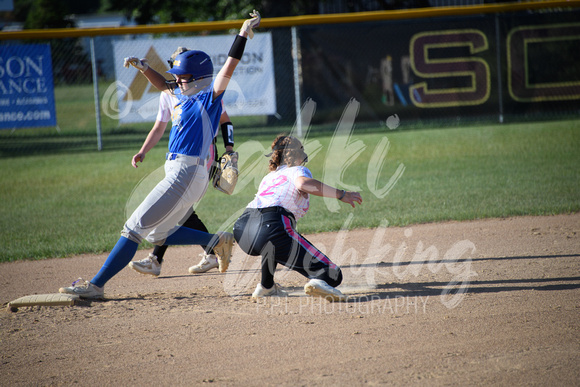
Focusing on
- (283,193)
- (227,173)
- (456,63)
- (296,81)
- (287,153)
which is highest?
(456,63)

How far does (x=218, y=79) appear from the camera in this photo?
399 cm

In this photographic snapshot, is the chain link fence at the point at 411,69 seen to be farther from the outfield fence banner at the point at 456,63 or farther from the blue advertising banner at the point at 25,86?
the blue advertising banner at the point at 25,86

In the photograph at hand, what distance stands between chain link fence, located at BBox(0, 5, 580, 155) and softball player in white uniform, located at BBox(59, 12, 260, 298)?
28.4ft

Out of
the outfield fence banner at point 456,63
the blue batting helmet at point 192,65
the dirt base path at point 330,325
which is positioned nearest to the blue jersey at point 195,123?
the blue batting helmet at point 192,65

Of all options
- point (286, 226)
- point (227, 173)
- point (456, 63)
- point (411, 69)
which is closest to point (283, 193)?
point (286, 226)

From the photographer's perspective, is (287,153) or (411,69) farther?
(411,69)

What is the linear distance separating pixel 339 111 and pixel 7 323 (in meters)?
10.8

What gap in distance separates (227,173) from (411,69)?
32.0ft

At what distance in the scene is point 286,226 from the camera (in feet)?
13.1

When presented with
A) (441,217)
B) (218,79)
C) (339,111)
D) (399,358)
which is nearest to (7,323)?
(218,79)

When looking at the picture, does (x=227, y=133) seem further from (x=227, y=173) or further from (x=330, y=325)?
(x=330, y=325)

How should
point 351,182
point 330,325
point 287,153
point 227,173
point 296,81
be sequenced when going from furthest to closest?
point 296,81 → point 351,182 → point 227,173 → point 287,153 → point 330,325

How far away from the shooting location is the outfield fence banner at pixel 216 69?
12.5 meters

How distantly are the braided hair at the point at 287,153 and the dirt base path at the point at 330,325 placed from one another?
41.4 inches
